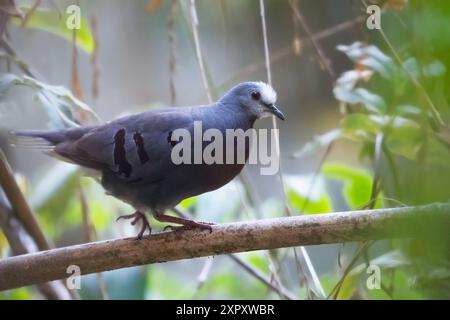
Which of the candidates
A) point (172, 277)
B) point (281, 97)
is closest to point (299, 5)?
point (281, 97)

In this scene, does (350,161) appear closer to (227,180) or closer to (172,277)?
(172,277)

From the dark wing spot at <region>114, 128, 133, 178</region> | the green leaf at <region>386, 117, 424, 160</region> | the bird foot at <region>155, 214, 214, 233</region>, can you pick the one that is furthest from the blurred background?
the bird foot at <region>155, 214, 214, 233</region>

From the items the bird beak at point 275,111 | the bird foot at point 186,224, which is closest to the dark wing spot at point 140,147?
the bird foot at point 186,224

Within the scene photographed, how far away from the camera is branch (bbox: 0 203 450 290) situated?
4.03 ft

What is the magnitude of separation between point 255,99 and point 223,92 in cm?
46

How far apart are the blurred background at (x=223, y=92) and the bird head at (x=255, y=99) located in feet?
0.57

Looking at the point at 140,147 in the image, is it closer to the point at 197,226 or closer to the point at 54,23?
the point at 197,226

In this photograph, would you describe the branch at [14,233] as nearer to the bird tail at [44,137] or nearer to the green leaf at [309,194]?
the bird tail at [44,137]

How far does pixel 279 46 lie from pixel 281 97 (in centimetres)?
21

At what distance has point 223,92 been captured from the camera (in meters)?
2.06

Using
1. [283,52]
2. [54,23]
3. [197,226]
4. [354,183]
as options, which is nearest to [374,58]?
[354,183]

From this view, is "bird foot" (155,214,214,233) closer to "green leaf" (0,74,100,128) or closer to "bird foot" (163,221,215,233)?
"bird foot" (163,221,215,233)

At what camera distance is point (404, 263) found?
142cm

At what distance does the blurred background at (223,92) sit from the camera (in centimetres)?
167
